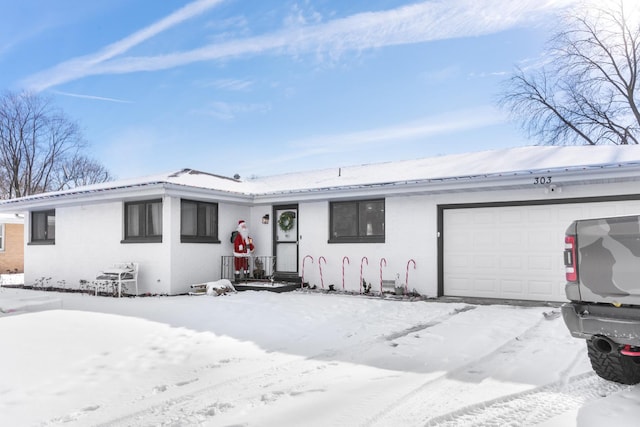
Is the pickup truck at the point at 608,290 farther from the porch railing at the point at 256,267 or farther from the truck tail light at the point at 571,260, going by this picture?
the porch railing at the point at 256,267

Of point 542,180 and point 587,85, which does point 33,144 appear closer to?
point 542,180

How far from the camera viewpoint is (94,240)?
12.8m

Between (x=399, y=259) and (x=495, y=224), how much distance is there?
231cm

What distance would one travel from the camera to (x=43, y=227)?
14555mm

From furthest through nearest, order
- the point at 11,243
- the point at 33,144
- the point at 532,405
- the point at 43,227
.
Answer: the point at 33,144, the point at 11,243, the point at 43,227, the point at 532,405

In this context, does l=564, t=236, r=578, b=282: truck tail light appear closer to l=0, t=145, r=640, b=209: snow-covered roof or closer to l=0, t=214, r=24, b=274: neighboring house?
l=0, t=145, r=640, b=209: snow-covered roof

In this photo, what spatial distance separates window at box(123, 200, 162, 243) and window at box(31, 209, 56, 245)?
3.65m

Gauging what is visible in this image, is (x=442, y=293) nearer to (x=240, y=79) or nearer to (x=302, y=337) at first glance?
(x=302, y=337)

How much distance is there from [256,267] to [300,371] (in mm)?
8472

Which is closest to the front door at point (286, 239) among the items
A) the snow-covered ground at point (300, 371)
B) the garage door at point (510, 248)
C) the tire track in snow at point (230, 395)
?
the garage door at point (510, 248)

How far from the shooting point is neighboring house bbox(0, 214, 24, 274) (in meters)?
19.7

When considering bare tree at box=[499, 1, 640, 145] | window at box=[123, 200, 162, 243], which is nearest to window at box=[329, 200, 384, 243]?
window at box=[123, 200, 162, 243]

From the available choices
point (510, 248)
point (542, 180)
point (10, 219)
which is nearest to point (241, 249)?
point (510, 248)

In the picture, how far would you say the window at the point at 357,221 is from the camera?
37.3 feet
